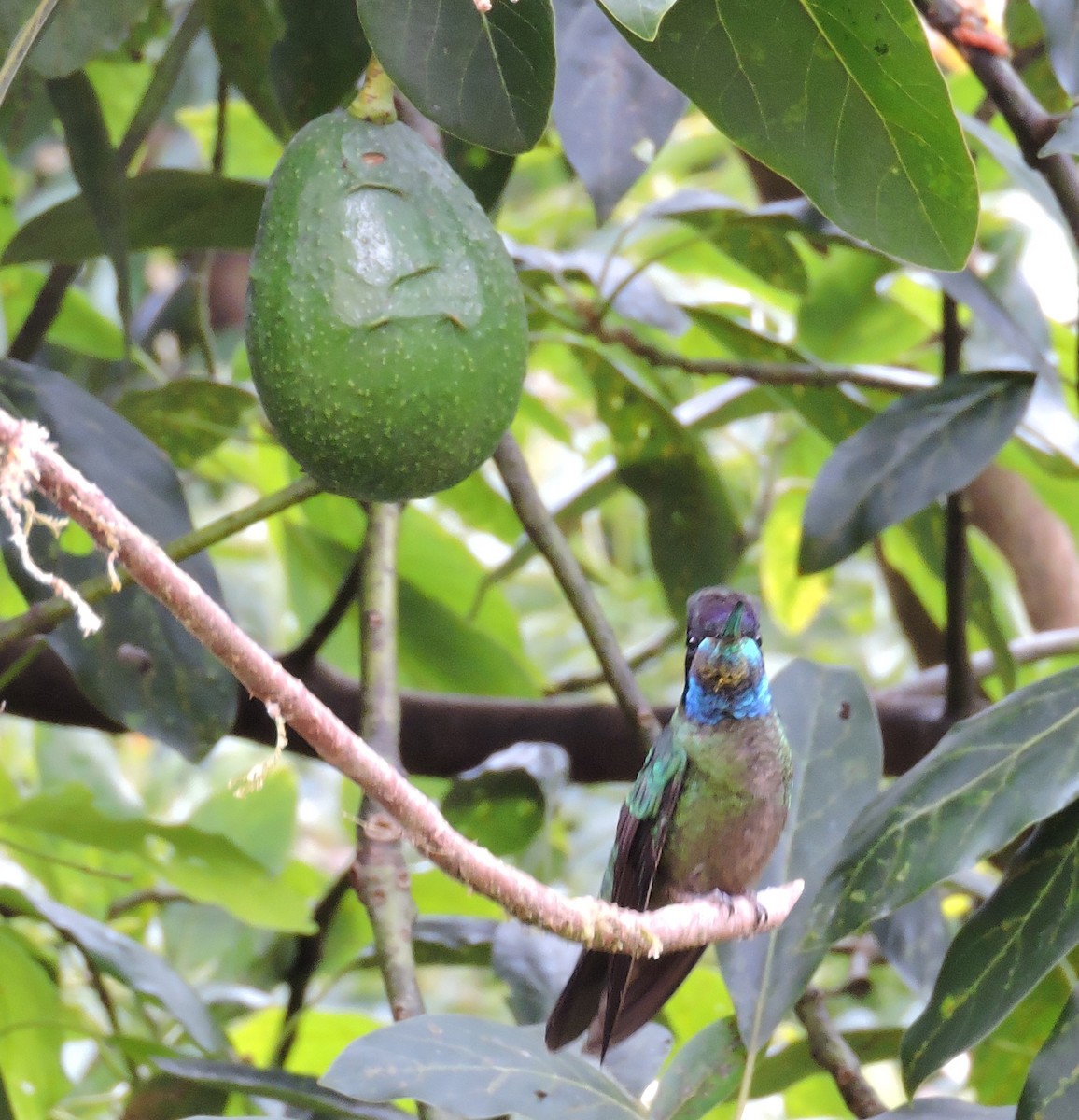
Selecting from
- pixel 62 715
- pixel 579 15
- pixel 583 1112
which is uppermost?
pixel 579 15

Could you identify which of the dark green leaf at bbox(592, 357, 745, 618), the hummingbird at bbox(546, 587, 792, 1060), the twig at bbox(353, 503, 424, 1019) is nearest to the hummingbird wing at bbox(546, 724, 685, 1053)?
the hummingbird at bbox(546, 587, 792, 1060)

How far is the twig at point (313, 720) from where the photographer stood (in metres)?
0.51

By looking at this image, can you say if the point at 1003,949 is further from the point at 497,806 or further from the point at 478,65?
the point at 478,65

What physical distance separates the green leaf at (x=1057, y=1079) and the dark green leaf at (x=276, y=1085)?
44cm

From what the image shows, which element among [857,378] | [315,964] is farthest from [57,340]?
[857,378]

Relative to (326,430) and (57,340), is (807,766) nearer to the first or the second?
(326,430)

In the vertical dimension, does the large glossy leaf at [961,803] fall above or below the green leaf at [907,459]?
below

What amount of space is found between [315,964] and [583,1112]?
2.63ft

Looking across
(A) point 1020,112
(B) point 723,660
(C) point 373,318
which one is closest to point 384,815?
(B) point 723,660

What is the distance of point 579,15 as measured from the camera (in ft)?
3.59

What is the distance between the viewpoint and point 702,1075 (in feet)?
3.39

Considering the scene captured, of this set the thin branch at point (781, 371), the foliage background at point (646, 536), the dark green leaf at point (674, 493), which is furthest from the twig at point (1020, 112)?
the dark green leaf at point (674, 493)

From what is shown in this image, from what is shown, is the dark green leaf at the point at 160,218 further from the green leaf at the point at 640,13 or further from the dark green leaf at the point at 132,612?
the green leaf at the point at 640,13

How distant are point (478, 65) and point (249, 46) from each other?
0.61m
